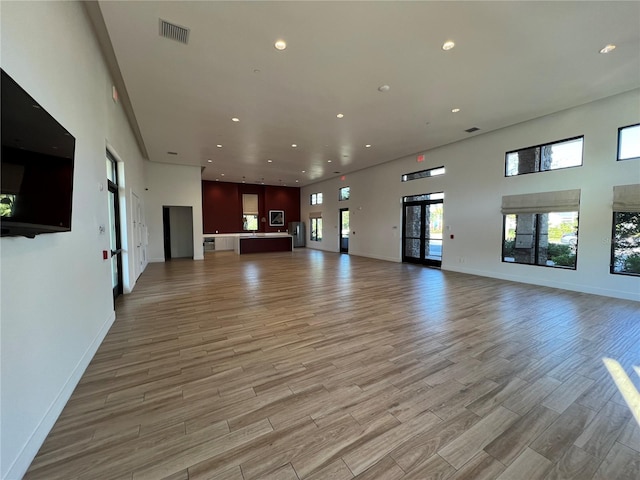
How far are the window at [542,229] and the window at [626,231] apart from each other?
566mm

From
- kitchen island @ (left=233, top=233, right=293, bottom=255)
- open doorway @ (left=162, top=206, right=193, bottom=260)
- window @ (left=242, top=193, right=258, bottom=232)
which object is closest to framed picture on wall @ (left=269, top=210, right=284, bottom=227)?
window @ (left=242, top=193, right=258, bottom=232)

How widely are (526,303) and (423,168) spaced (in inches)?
209

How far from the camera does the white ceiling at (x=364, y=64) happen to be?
9.69 ft

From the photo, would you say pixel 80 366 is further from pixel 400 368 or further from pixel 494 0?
pixel 494 0

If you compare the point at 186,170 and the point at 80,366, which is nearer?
the point at 80,366

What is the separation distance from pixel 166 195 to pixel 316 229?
309 inches

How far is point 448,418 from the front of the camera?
6.27ft

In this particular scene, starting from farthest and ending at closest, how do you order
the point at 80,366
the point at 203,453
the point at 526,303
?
the point at 526,303 → the point at 80,366 → the point at 203,453

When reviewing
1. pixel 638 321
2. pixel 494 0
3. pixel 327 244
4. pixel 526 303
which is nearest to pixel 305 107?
pixel 494 0

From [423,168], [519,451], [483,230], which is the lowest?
[519,451]

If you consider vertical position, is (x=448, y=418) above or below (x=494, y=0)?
below

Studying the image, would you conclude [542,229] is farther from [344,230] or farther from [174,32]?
[344,230]

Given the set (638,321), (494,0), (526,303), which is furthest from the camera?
(526,303)

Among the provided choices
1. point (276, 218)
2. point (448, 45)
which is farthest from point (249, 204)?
point (448, 45)
